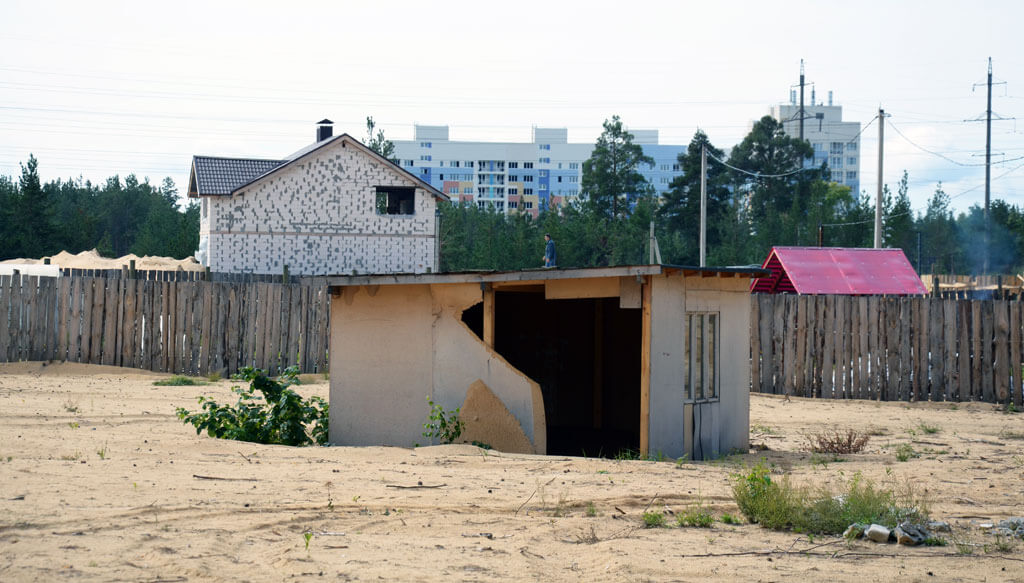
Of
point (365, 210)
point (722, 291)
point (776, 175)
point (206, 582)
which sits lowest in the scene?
point (206, 582)

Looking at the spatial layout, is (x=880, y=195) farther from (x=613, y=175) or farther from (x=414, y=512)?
(x=613, y=175)

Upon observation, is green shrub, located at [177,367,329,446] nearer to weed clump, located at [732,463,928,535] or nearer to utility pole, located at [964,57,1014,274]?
weed clump, located at [732,463,928,535]

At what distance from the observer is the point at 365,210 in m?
37.3

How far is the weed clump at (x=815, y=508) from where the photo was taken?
750cm

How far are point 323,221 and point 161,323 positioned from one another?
1820 centimetres

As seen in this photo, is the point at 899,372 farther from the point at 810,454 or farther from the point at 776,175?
the point at 776,175

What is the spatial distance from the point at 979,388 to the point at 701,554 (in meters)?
12.0

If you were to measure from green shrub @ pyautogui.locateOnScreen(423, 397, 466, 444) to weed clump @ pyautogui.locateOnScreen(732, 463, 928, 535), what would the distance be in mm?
3843

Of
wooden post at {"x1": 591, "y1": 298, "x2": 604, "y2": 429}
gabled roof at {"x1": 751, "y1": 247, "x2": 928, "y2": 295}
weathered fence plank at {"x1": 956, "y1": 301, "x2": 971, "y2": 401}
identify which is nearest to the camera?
wooden post at {"x1": 591, "y1": 298, "x2": 604, "y2": 429}

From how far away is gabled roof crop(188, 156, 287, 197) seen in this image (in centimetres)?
3528

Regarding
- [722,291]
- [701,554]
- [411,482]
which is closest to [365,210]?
[722,291]

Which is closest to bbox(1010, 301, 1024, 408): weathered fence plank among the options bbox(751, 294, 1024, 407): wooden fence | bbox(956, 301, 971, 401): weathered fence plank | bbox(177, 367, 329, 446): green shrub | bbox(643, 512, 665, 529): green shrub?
bbox(751, 294, 1024, 407): wooden fence

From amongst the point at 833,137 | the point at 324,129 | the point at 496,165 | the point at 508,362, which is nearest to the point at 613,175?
the point at 324,129

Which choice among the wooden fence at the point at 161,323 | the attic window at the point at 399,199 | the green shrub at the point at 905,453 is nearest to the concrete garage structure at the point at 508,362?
the green shrub at the point at 905,453
